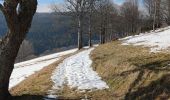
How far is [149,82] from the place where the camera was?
15.6 metres

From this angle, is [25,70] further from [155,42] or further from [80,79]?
[80,79]

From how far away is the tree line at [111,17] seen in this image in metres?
58.4

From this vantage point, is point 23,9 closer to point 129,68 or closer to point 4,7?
point 4,7

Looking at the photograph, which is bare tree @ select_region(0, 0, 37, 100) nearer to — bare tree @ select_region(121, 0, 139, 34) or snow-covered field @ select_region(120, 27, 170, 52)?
snow-covered field @ select_region(120, 27, 170, 52)

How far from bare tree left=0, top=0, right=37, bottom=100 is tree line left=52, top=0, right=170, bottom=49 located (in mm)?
40802

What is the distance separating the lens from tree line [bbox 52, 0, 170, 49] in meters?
58.4

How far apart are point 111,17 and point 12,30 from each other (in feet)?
236

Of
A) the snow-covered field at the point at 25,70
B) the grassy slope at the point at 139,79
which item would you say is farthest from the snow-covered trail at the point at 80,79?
the snow-covered field at the point at 25,70

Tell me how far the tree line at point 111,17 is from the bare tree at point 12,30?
40802mm

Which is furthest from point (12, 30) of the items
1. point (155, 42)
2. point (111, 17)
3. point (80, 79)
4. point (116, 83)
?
point (111, 17)

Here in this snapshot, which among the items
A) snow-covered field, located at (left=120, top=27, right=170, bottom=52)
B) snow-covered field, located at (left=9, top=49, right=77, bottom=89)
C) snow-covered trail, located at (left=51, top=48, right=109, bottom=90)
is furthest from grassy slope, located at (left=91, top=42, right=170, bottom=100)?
snow-covered field, located at (left=9, top=49, right=77, bottom=89)

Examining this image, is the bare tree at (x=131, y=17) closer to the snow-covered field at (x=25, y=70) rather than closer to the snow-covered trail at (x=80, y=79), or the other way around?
the snow-covered field at (x=25, y=70)

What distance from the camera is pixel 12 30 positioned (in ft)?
50.3

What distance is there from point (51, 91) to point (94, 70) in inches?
255
